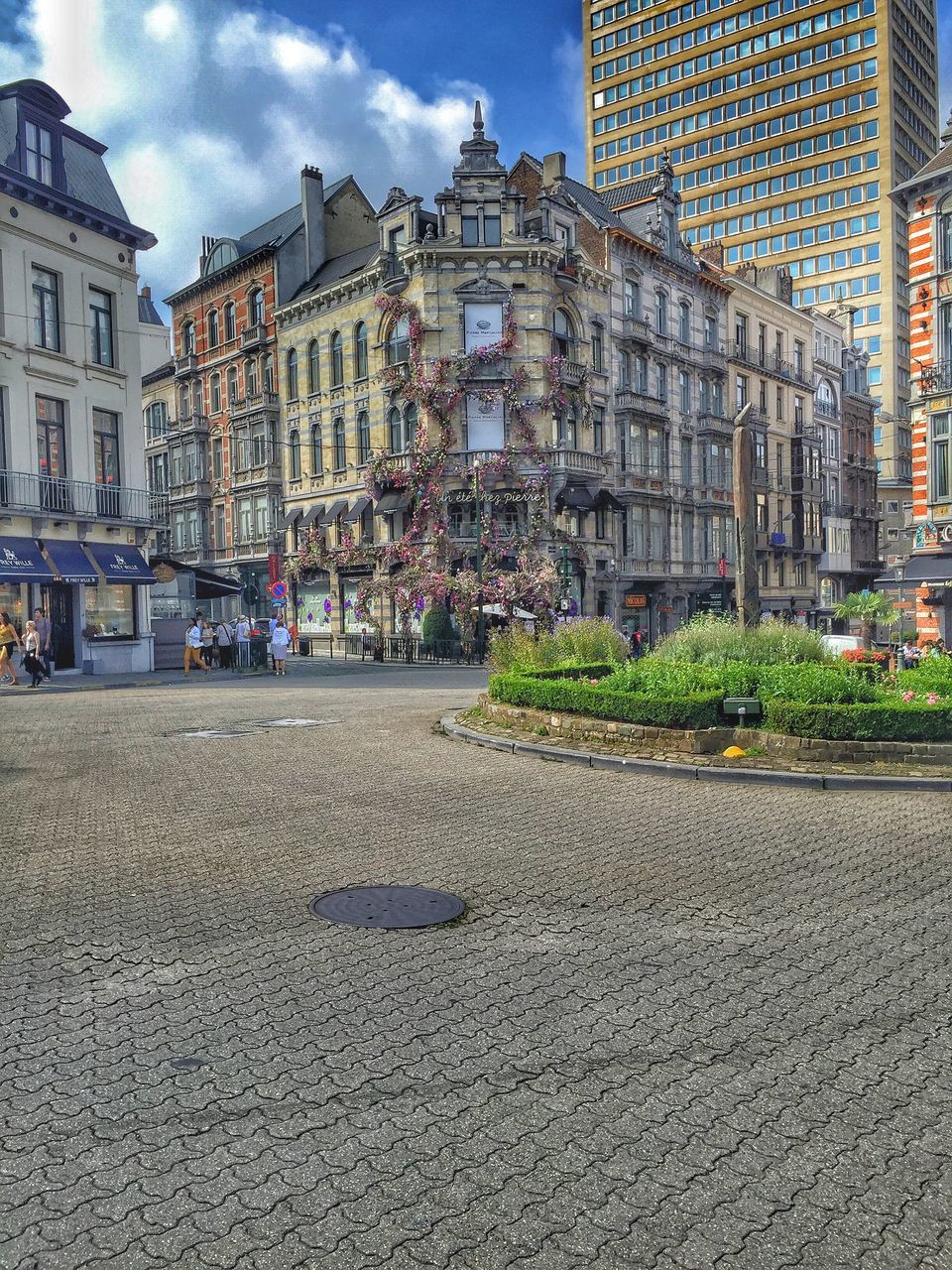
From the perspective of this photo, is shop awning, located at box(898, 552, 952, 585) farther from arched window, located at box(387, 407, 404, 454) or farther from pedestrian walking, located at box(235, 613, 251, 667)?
pedestrian walking, located at box(235, 613, 251, 667)

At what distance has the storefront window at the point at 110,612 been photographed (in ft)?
96.4

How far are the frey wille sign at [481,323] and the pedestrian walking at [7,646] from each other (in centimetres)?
2064

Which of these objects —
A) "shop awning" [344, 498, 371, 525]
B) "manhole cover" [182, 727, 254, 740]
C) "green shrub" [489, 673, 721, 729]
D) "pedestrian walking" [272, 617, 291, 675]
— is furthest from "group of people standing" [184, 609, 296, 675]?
"green shrub" [489, 673, 721, 729]

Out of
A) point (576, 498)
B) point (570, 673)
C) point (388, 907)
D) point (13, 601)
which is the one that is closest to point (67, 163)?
point (13, 601)

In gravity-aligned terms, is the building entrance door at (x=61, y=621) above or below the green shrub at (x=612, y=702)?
above

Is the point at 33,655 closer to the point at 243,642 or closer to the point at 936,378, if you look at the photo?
the point at 243,642

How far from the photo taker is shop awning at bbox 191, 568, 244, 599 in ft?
120

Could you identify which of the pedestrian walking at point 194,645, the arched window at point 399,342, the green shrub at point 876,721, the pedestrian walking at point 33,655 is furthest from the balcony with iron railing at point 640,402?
the green shrub at point 876,721

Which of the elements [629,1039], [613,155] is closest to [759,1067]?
[629,1039]

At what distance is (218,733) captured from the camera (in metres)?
14.8

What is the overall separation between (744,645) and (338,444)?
30651 millimetres

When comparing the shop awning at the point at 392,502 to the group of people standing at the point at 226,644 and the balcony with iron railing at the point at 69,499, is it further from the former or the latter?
the balcony with iron railing at the point at 69,499

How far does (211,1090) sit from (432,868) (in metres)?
3.29

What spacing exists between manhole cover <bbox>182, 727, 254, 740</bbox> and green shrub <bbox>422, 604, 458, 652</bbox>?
21.0 meters
